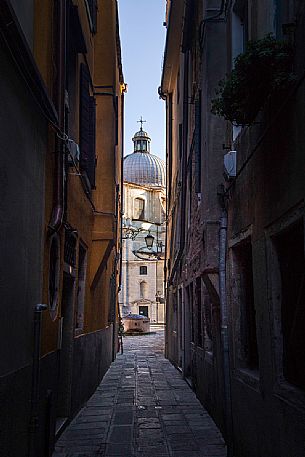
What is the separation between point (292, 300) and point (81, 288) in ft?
19.4

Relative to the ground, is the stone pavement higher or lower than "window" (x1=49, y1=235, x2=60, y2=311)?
lower

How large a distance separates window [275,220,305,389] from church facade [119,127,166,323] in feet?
147

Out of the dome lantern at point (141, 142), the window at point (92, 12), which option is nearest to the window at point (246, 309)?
the window at point (92, 12)

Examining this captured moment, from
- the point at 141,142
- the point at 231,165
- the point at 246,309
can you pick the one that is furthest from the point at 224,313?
the point at 141,142

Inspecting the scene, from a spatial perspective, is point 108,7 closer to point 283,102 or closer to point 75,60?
point 75,60

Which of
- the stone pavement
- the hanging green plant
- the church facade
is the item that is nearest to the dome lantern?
the church facade

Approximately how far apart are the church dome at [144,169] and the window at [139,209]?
9.65 feet

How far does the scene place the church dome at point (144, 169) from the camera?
60.6 meters

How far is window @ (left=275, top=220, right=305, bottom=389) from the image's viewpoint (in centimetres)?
435

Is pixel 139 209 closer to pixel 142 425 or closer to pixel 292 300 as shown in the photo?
pixel 142 425

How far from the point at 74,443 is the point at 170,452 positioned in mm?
1146

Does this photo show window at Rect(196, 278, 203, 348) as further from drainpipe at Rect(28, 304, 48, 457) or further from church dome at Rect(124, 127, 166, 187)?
church dome at Rect(124, 127, 166, 187)

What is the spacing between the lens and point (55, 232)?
6426 mm

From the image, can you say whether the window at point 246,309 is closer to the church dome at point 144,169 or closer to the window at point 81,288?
the window at point 81,288
